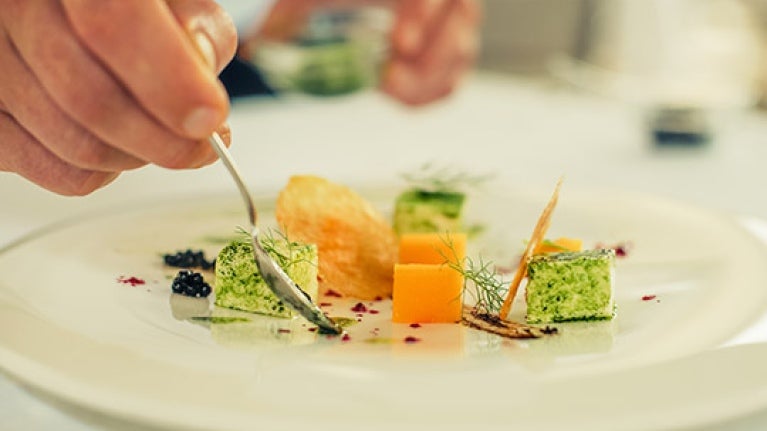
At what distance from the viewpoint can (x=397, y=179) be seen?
7.63ft

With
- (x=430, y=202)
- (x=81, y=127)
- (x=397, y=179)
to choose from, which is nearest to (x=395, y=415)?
(x=81, y=127)

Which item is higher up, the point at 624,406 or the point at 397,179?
the point at 397,179

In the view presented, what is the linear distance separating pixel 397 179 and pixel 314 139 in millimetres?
892

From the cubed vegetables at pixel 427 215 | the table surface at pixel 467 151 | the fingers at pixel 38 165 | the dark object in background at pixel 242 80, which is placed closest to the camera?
the fingers at pixel 38 165

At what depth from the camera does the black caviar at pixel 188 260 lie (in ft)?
5.32

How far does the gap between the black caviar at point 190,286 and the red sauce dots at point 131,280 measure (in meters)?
0.07

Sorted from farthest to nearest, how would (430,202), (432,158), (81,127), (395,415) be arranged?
(432,158)
(430,202)
(81,127)
(395,415)

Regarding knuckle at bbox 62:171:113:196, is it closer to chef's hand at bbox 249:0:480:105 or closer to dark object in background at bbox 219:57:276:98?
chef's hand at bbox 249:0:480:105

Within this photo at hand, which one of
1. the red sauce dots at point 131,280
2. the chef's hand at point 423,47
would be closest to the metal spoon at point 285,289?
the red sauce dots at point 131,280

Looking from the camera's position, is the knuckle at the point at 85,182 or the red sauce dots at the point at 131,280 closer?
the knuckle at the point at 85,182

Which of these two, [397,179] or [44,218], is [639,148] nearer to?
[397,179]

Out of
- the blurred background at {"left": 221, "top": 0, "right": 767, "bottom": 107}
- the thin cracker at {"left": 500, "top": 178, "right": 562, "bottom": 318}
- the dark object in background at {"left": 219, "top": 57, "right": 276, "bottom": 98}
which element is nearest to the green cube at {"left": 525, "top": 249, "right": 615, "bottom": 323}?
the thin cracker at {"left": 500, "top": 178, "right": 562, "bottom": 318}

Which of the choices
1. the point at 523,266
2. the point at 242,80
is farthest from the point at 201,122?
the point at 242,80

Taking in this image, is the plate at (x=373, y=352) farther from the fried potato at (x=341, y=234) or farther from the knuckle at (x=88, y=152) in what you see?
the knuckle at (x=88, y=152)
